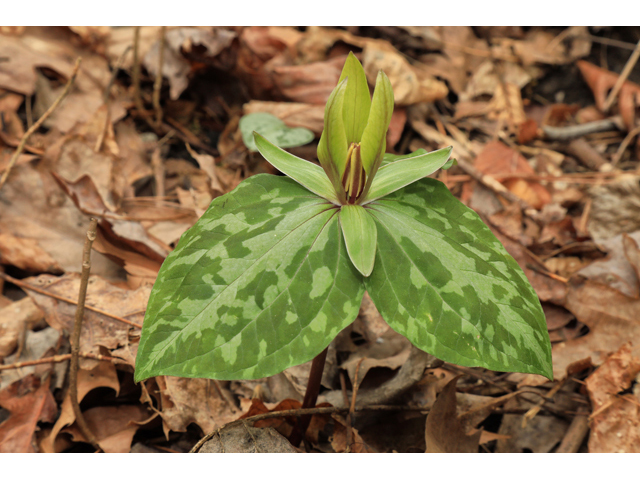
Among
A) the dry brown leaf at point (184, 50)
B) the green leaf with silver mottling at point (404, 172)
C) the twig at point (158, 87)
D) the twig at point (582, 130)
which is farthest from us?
the twig at point (582, 130)

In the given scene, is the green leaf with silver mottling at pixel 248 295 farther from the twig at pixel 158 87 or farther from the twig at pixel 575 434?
the twig at pixel 158 87

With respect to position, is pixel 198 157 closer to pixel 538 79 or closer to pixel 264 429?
pixel 264 429

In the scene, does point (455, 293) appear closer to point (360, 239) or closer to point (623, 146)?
point (360, 239)

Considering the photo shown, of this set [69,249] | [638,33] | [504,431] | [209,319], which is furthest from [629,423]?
[638,33]

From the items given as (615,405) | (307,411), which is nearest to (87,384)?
(307,411)

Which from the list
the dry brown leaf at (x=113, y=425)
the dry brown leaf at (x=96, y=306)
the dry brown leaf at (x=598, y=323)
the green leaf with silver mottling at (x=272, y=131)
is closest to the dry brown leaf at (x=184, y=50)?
the green leaf with silver mottling at (x=272, y=131)
